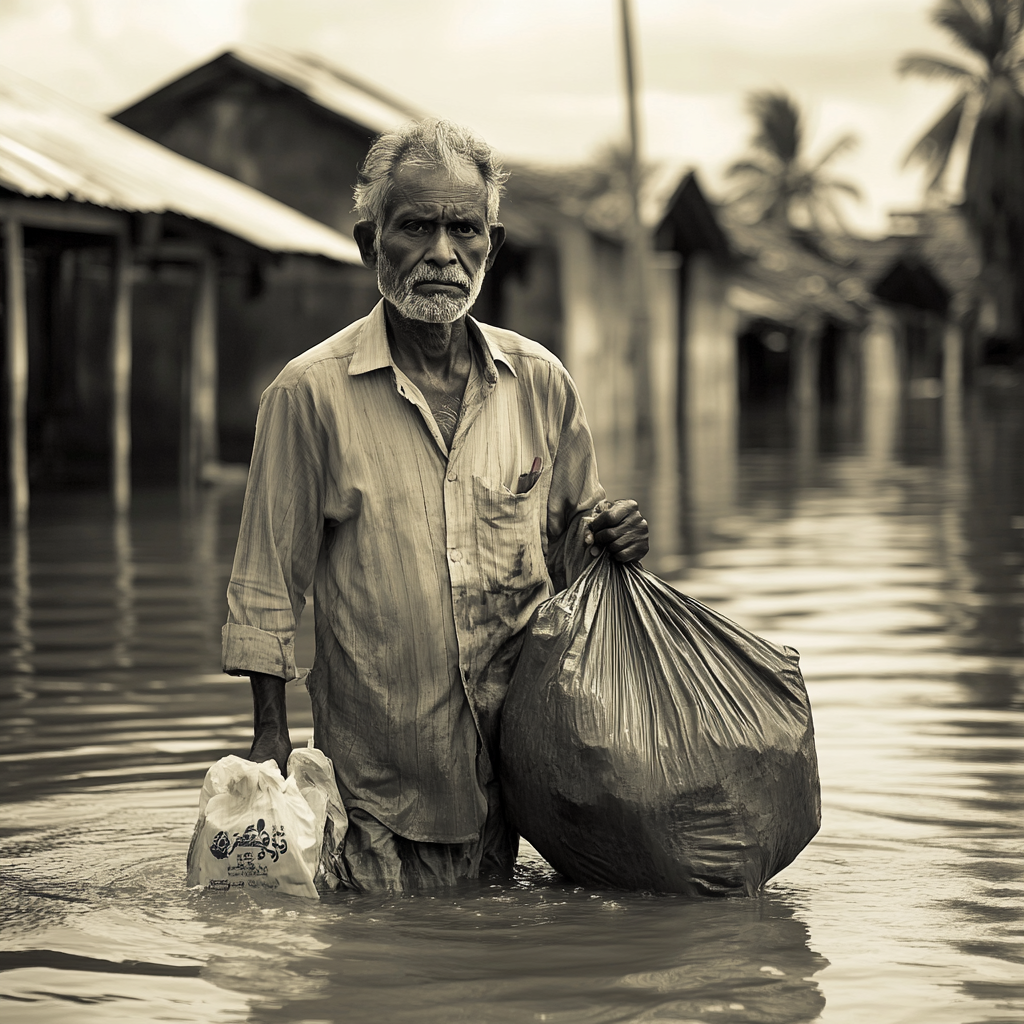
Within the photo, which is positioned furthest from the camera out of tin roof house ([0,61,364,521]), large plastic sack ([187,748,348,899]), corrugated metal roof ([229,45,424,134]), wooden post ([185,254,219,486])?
corrugated metal roof ([229,45,424,134])

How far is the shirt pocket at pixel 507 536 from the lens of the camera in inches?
132

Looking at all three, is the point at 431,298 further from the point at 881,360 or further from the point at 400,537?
the point at 881,360

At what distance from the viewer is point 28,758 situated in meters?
4.80

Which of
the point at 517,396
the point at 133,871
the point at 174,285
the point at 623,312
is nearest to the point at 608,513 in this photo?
the point at 517,396

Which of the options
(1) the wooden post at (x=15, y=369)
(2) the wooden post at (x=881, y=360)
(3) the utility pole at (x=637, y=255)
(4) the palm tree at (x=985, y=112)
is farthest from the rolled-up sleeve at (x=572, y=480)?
(4) the palm tree at (x=985, y=112)

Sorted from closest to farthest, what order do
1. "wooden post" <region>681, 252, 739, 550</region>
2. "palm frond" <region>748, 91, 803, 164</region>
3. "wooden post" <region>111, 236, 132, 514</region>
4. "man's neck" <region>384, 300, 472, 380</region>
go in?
"man's neck" <region>384, 300, 472, 380</region> < "wooden post" <region>111, 236, 132, 514</region> < "wooden post" <region>681, 252, 739, 550</region> < "palm frond" <region>748, 91, 803, 164</region>

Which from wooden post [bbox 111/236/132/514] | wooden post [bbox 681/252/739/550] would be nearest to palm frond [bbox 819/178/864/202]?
wooden post [bbox 681/252/739/550]

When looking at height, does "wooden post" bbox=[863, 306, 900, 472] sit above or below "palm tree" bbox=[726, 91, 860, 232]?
below

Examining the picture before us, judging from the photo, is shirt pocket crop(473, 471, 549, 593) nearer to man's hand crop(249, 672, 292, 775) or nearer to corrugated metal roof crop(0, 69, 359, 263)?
man's hand crop(249, 672, 292, 775)

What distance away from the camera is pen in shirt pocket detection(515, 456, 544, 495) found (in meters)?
3.43

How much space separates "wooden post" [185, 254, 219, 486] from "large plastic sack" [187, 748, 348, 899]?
1108 centimetres

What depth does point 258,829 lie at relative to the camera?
3172 mm

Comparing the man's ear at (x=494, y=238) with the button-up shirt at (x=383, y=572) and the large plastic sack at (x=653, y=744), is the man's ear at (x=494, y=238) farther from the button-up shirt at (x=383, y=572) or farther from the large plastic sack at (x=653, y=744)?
the large plastic sack at (x=653, y=744)

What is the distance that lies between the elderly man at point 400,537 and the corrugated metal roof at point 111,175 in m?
7.32
